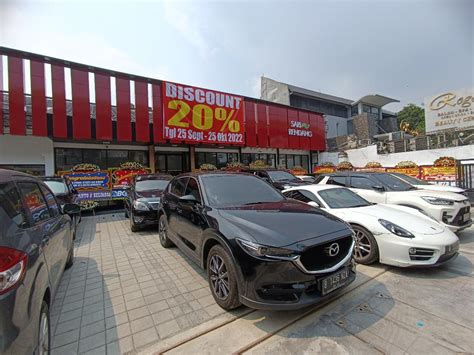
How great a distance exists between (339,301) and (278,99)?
83.8 ft

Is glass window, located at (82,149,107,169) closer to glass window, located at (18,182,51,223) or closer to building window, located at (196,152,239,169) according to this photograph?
building window, located at (196,152,239,169)

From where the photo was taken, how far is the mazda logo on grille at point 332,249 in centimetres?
258

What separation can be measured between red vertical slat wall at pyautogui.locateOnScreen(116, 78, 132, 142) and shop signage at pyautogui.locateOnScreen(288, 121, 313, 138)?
11397 millimetres

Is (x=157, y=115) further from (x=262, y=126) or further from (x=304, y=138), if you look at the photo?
(x=304, y=138)

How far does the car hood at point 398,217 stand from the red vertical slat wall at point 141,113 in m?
10.7

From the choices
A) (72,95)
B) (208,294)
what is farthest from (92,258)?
(72,95)

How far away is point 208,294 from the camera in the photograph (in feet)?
10.8

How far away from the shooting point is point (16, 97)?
385 inches

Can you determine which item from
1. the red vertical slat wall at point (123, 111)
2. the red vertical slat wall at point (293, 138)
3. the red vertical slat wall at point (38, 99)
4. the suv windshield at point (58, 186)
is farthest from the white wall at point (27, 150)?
the red vertical slat wall at point (293, 138)

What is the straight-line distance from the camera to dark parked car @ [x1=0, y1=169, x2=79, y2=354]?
1.46m

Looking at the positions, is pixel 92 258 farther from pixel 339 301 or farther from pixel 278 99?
pixel 278 99

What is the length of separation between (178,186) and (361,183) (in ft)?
16.7

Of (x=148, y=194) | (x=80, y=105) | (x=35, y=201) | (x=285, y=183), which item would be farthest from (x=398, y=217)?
(x=80, y=105)

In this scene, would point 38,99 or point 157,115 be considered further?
point 157,115
